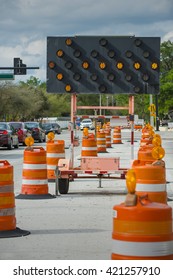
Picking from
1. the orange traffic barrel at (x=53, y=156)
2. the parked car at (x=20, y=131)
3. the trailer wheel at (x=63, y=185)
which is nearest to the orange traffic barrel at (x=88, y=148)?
the orange traffic barrel at (x=53, y=156)

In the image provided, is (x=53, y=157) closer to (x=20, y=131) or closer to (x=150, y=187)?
(x=150, y=187)

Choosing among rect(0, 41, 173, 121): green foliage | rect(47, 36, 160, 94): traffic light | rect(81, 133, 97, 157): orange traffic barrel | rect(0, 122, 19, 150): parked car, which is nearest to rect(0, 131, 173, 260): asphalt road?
rect(47, 36, 160, 94): traffic light

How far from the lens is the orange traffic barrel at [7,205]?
11.9m

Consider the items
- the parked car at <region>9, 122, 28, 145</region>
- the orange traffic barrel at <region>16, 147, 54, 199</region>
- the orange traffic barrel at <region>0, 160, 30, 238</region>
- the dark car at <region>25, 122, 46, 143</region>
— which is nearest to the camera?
the orange traffic barrel at <region>0, 160, 30, 238</region>

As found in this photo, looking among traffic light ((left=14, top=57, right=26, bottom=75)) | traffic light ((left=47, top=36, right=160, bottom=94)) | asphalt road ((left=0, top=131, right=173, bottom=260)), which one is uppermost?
traffic light ((left=14, top=57, right=26, bottom=75))

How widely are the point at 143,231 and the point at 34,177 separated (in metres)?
10.3

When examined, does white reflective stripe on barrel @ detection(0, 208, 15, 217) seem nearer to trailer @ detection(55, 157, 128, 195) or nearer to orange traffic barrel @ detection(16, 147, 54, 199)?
orange traffic barrel @ detection(16, 147, 54, 199)

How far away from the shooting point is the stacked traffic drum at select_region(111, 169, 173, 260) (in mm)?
7164

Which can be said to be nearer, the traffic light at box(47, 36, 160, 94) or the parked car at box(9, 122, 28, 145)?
the traffic light at box(47, 36, 160, 94)

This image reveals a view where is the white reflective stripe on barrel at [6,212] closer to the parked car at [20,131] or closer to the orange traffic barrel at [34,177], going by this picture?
the orange traffic barrel at [34,177]

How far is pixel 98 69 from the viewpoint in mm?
20172

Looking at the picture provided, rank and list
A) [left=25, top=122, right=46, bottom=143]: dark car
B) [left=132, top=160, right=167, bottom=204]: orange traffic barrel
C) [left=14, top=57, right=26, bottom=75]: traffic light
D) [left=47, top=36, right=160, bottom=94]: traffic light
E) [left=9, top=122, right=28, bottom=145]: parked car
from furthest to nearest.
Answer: [left=14, top=57, right=26, bottom=75]: traffic light
[left=25, top=122, right=46, bottom=143]: dark car
[left=9, top=122, right=28, bottom=145]: parked car
[left=47, top=36, right=160, bottom=94]: traffic light
[left=132, top=160, right=167, bottom=204]: orange traffic barrel

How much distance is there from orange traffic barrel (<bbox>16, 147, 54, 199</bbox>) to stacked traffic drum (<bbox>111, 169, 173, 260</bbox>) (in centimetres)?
1002

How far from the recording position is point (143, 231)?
23.6 feet
